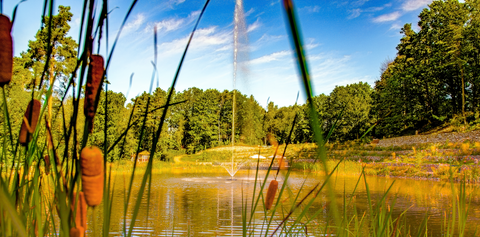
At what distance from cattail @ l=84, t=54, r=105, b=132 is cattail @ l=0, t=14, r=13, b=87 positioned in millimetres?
90

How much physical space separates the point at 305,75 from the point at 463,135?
20759 millimetres

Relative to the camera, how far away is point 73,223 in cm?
50

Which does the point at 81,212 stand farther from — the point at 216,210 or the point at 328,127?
the point at 328,127

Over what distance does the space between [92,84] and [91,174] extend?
0.15 metres

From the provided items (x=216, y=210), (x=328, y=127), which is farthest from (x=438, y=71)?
(x=216, y=210)

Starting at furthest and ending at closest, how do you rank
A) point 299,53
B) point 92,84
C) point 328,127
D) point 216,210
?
point 328,127, point 216,210, point 92,84, point 299,53

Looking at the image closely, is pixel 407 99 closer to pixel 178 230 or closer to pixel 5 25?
pixel 178 230

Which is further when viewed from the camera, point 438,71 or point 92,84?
point 438,71

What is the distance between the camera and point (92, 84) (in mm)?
467

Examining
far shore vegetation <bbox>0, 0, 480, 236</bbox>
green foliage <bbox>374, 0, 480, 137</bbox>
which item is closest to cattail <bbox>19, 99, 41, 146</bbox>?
far shore vegetation <bbox>0, 0, 480, 236</bbox>

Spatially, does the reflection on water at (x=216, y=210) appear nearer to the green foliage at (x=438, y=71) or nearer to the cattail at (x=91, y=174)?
the cattail at (x=91, y=174)

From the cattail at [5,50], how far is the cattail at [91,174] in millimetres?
154

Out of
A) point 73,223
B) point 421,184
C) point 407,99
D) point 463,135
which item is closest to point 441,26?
point 407,99

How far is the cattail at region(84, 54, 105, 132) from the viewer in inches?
17.6
